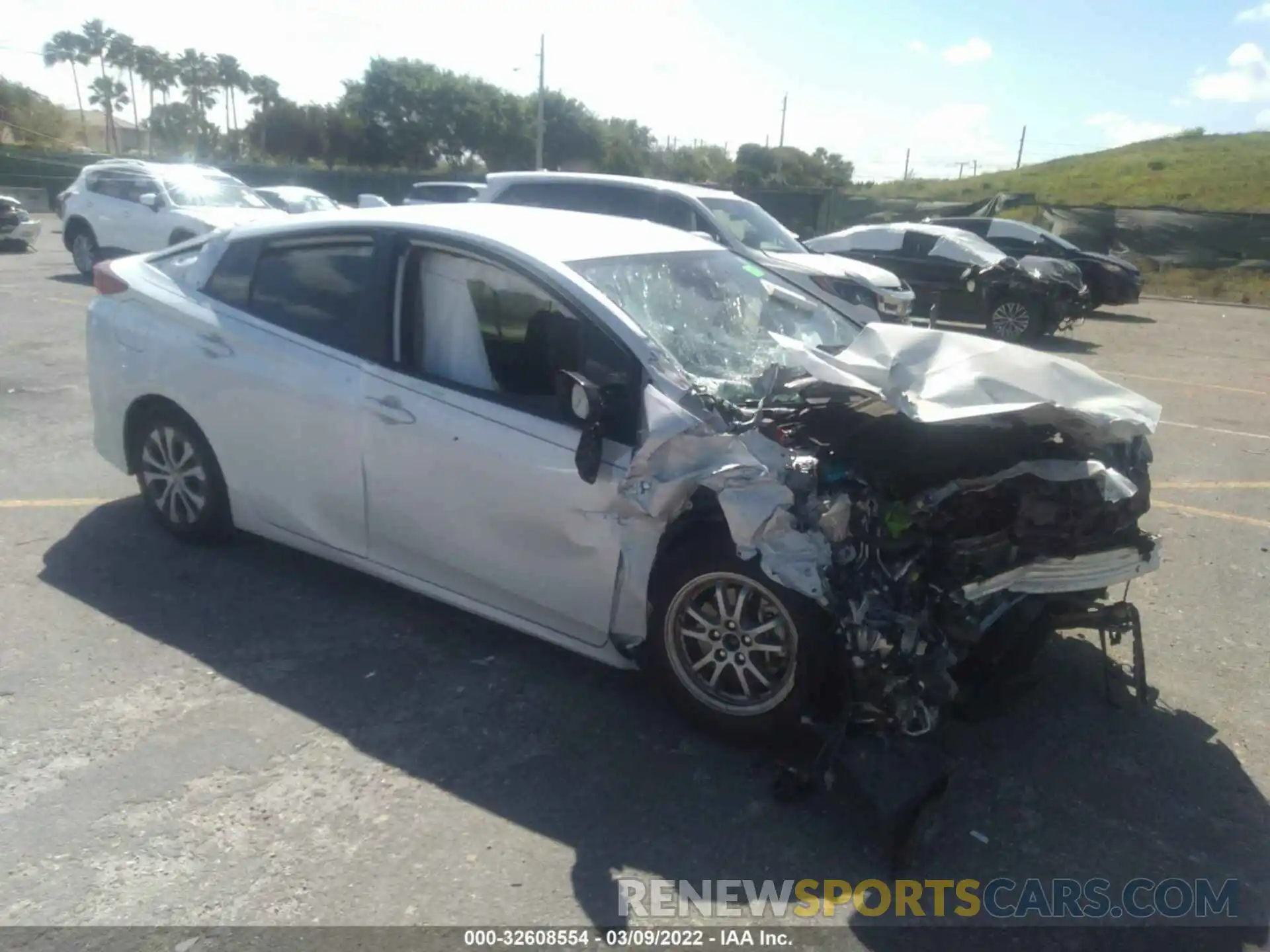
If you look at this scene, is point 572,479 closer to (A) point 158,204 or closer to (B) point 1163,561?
(B) point 1163,561

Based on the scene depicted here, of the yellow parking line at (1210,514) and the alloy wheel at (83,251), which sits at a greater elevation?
the alloy wheel at (83,251)

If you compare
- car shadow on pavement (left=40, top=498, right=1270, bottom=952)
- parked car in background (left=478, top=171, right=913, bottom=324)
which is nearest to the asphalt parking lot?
car shadow on pavement (left=40, top=498, right=1270, bottom=952)

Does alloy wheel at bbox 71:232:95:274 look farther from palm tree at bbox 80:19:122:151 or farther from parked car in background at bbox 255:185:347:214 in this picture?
palm tree at bbox 80:19:122:151

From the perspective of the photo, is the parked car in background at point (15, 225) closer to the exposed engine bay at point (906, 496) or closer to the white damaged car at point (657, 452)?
the white damaged car at point (657, 452)

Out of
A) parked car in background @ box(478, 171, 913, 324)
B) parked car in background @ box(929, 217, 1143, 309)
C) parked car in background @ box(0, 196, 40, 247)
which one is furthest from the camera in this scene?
parked car in background @ box(0, 196, 40, 247)

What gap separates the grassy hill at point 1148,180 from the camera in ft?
129

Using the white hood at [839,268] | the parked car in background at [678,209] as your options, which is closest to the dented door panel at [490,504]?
the parked car in background at [678,209]

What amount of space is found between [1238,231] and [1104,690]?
2591 cm

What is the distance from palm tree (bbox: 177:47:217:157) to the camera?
83.4 metres

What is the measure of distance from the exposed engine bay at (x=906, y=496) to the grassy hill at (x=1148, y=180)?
117 ft

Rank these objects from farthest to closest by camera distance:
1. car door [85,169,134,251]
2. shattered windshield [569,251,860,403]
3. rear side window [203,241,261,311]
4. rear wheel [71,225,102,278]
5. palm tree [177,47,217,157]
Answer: palm tree [177,47,217,157] → rear wheel [71,225,102,278] → car door [85,169,134,251] → rear side window [203,241,261,311] → shattered windshield [569,251,860,403]

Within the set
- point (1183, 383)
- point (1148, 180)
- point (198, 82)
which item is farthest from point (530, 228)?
point (198, 82)

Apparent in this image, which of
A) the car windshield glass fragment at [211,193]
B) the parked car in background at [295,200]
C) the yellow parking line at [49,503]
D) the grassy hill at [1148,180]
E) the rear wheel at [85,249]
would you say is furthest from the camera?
the grassy hill at [1148,180]

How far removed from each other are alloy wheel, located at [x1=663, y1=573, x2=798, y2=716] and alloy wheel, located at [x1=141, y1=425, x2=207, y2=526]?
8.69 ft
